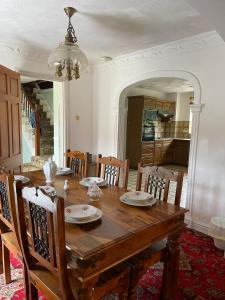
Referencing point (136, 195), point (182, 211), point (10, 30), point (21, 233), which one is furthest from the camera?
point (10, 30)

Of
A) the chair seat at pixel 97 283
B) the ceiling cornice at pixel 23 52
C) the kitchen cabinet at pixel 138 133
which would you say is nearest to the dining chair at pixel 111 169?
the chair seat at pixel 97 283

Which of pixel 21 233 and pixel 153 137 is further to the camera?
pixel 153 137

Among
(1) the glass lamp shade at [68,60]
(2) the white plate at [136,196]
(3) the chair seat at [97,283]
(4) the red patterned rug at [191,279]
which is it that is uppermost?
(1) the glass lamp shade at [68,60]

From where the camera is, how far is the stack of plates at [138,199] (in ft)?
5.84

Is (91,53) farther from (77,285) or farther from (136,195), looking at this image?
(77,285)

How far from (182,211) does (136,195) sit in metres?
0.40

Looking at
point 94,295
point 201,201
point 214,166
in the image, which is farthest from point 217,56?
point 94,295

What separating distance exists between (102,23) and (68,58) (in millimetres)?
755

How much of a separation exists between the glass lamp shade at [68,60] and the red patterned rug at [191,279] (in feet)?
6.64

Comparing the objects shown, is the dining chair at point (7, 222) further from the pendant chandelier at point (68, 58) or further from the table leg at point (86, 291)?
the pendant chandelier at point (68, 58)

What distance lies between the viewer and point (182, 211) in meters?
1.70

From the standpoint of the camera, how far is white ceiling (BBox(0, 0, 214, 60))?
84.0 inches

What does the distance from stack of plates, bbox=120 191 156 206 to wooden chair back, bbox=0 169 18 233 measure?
0.84m

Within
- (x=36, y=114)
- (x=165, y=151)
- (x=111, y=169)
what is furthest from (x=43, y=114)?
(x=111, y=169)
